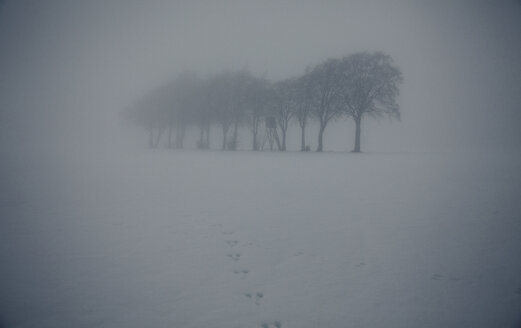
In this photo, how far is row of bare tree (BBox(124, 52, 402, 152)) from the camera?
36969 millimetres

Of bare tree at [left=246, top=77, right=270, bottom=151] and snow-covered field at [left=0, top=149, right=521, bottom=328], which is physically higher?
bare tree at [left=246, top=77, right=270, bottom=151]

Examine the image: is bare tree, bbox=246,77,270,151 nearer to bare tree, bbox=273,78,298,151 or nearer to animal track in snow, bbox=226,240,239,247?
bare tree, bbox=273,78,298,151

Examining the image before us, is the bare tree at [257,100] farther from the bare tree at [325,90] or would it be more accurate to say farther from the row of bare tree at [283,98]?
the bare tree at [325,90]

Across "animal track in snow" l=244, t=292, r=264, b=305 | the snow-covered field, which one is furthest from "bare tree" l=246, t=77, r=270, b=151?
"animal track in snow" l=244, t=292, r=264, b=305

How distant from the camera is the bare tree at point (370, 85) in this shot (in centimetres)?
3641

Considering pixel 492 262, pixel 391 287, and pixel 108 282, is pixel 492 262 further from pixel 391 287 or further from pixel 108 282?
pixel 108 282

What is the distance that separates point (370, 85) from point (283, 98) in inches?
597

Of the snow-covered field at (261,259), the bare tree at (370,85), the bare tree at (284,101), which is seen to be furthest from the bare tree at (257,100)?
the snow-covered field at (261,259)

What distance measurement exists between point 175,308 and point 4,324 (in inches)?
105

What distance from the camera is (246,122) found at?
173 ft

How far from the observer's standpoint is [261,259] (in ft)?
19.1

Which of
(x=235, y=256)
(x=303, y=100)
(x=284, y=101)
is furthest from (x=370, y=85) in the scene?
(x=235, y=256)

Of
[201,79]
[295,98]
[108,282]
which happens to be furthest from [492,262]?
[201,79]

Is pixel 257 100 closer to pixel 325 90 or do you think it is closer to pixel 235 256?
pixel 325 90
